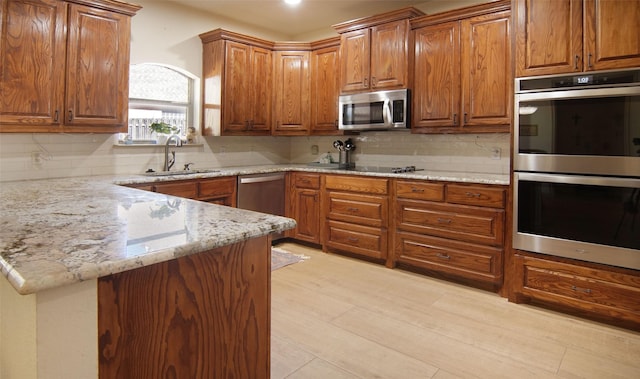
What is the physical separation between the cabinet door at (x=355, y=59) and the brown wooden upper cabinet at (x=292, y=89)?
1.97 feet

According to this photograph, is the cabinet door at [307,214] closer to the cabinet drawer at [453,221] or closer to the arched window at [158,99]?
the cabinet drawer at [453,221]

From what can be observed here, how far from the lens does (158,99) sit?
14.3 ft

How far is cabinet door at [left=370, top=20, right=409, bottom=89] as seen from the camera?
400 cm

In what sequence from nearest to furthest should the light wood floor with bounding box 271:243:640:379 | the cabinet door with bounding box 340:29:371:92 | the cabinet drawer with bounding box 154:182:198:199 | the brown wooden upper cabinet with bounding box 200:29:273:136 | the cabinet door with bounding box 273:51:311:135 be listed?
1. the light wood floor with bounding box 271:243:640:379
2. the cabinet drawer with bounding box 154:182:198:199
3. the cabinet door with bounding box 340:29:371:92
4. the brown wooden upper cabinet with bounding box 200:29:273:136
5. the cabinet door with bounding box 273:51:311:135

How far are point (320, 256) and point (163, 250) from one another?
3351 mm

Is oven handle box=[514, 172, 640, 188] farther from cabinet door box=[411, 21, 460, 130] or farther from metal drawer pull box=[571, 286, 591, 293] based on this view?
cabinet door box=[411, 21, 460, 130]

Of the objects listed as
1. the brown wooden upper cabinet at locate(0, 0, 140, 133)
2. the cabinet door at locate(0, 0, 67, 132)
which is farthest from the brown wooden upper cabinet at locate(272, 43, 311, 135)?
the cabinet door at locate(0, 0, 67, 132)

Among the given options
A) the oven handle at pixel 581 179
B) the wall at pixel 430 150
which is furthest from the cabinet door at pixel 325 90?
the oven handle at pixel 581 179

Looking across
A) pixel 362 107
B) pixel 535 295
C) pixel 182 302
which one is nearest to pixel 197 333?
pixel 182 302

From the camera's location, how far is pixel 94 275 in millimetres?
920

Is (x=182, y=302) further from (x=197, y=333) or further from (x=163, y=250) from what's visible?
(x=163, y=250)

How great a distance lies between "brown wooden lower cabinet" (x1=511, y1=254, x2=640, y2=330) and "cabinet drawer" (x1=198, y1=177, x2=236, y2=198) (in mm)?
2661

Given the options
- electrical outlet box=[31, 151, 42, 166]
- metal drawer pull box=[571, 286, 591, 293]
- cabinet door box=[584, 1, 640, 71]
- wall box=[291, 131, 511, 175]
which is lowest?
metal drawer pull box=[571, 286, 591, 293]

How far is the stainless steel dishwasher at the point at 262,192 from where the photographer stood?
4293mm
